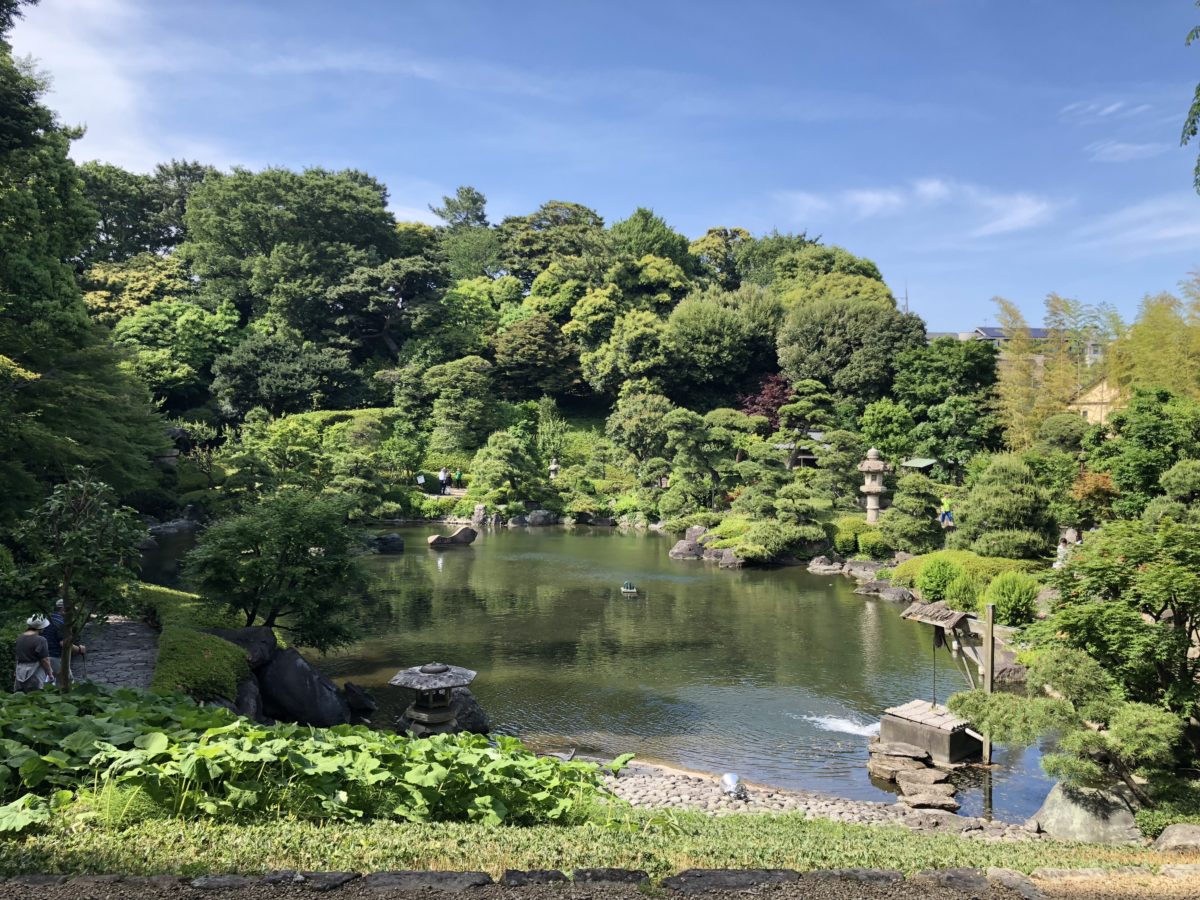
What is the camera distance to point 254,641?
1084 centimetres

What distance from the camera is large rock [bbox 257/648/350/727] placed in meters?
10.4

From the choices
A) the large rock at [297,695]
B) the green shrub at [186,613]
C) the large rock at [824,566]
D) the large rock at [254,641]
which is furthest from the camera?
the large rock at [824,566]

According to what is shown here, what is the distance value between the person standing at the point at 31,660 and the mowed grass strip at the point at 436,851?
3956mm

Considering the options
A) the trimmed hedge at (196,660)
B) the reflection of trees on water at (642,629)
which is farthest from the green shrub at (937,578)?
the trimmed hedge at (196,660)

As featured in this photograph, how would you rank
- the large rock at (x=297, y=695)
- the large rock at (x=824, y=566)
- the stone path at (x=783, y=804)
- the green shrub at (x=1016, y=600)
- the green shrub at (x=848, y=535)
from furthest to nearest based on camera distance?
the green shrub at (x=848, y=535) → the large rock at (x=824, y=566) → the green shrub at (x=1016, y=600) → the large rock at (x=297, y=695) → the stone path at (x=783, y=804)

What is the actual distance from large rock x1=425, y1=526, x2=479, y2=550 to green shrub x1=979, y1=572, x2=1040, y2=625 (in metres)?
17.9

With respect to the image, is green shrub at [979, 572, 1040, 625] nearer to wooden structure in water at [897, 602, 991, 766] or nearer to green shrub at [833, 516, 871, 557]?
wooden structure in water at [897, 602, 991, 766]

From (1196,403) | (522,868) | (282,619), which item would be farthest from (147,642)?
(1196,403)

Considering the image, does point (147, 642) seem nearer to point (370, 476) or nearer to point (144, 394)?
point (144, 394)

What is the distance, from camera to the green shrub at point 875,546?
23734 millimetres

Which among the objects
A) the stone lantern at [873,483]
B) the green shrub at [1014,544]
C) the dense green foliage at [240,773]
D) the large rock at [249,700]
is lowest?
the large rock at [249,700]

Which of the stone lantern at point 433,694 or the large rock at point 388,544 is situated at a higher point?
the large rock at point 388,544

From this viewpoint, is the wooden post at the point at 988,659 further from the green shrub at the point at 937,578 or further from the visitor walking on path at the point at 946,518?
the visitor walking on path at the point at 946,518

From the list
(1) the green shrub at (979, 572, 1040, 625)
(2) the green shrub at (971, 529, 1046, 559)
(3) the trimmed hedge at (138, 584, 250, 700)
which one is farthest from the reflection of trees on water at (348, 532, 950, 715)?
(3) the trimmed hedge at (138, 584, 250, 700)
